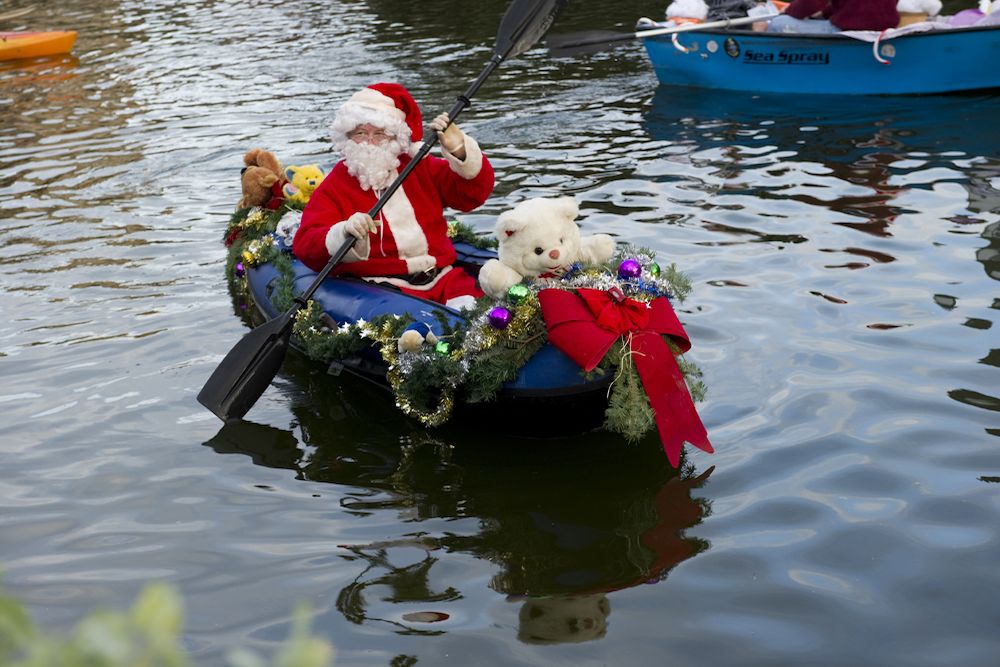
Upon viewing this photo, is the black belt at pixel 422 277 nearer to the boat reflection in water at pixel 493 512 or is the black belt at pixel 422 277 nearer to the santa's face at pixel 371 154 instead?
the santa's face at pixel 371 154

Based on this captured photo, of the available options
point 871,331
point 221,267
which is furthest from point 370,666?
point 221,267

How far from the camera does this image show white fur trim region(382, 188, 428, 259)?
585 cm

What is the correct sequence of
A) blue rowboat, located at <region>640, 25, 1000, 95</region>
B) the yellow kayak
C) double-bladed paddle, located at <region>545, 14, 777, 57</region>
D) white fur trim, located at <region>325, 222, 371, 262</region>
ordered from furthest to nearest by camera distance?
the yellow kayak, double-bladed paddle, located at <region>545, 14, 777, 57</region>, blue rowboat, located at <region>640, 25, 1000, 95</region>, white fur trim, located at <region>325, 222, 371, 262</region>

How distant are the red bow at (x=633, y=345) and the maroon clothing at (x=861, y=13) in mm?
6910

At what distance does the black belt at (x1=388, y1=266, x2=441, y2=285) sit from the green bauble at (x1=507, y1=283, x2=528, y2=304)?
1.14 metres

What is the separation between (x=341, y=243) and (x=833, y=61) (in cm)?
686

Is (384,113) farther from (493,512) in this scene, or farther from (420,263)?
(493,512)

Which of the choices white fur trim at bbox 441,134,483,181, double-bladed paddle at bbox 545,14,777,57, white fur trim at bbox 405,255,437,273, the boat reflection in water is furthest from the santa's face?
double-bladed paddle at bbox 545,14,777,57

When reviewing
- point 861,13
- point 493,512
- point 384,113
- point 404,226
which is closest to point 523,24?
point 384,113

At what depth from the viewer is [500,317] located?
15.5ft

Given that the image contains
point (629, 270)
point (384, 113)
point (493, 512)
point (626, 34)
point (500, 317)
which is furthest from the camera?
point (626, 34)

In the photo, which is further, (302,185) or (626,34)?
(626,34)

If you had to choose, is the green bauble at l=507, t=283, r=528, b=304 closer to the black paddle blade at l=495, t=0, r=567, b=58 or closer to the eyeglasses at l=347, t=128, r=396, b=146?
the eyeglasses at l=347, t=128, r=396, b=146

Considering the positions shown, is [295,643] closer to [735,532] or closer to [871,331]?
[735,532]
